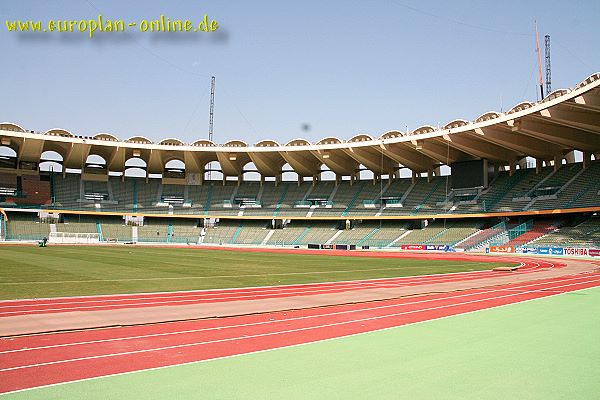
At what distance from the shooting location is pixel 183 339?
7.71 m

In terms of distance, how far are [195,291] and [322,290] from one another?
404 centimetres

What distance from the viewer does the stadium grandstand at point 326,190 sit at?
4384 centimetres

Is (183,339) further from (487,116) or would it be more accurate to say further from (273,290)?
(487,116)

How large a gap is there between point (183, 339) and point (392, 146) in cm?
4562

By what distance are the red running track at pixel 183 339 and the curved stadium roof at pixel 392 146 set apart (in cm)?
2514

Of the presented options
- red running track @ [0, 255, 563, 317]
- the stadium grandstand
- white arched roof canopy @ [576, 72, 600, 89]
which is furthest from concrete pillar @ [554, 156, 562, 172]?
red running track @ [0, 255, 563, 317]

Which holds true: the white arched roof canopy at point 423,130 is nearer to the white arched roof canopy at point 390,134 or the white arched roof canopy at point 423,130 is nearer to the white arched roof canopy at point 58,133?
the white arched roof canopy at point 390,134

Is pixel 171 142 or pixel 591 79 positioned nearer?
pixel 591 79

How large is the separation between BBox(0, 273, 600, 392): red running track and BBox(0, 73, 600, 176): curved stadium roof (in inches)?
990

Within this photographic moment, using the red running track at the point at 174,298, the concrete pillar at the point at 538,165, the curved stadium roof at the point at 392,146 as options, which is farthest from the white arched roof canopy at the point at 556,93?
the red running track at the point at 174,298

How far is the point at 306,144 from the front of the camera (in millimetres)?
57531

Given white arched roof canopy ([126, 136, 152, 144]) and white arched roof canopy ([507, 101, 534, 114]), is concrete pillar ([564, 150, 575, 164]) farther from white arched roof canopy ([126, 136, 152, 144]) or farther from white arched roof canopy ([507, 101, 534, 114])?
white arched roof canopy ([126, 136, 152, 144])

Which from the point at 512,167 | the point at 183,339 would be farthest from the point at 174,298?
the point at 512,167

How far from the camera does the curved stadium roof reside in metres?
34.5
